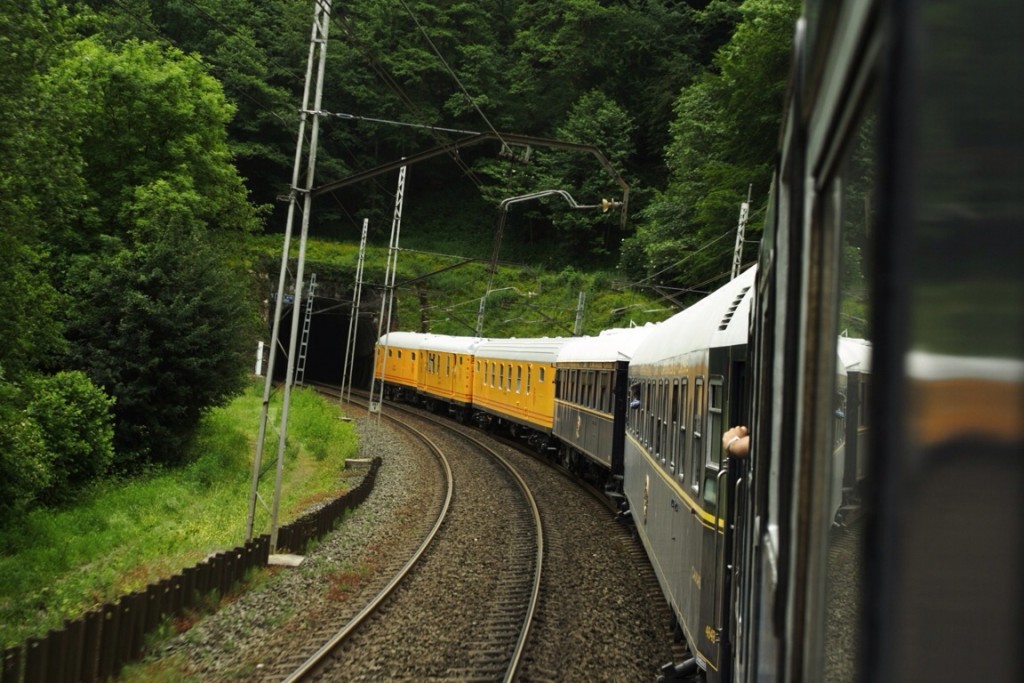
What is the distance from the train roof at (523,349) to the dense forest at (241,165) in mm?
3863

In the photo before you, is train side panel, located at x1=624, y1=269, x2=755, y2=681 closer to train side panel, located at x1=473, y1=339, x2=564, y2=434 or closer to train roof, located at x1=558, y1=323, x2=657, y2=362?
train roof, located at x1=558, y1=323, x2=657, y2=362

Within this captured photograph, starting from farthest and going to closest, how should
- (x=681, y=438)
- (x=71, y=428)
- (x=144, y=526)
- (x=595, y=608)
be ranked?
1. (x=71, y=428)
2. (x=144, y=526)
3. (x=595, y=608)
4. (x=681, y=438)

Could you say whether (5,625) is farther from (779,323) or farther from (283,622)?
(779,323)

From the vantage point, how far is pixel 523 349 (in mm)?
26938

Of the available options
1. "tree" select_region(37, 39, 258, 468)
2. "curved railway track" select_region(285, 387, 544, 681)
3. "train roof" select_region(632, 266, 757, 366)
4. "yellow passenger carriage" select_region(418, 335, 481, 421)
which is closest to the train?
"train roof" select_region(632, 266, 757, 366)

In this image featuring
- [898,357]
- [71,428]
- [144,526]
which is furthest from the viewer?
[71,428]

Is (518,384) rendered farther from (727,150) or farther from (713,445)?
(713,445)

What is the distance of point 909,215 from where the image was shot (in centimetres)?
81

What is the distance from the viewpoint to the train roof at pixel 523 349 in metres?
24.1

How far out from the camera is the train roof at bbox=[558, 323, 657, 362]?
15.9 metres

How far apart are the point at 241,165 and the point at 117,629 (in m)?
56.4

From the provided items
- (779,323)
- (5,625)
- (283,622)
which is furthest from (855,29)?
(5,625)

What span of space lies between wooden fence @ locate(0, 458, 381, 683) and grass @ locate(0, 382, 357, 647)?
1.16m

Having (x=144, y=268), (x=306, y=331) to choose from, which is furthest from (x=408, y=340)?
(x=144, y=268)
